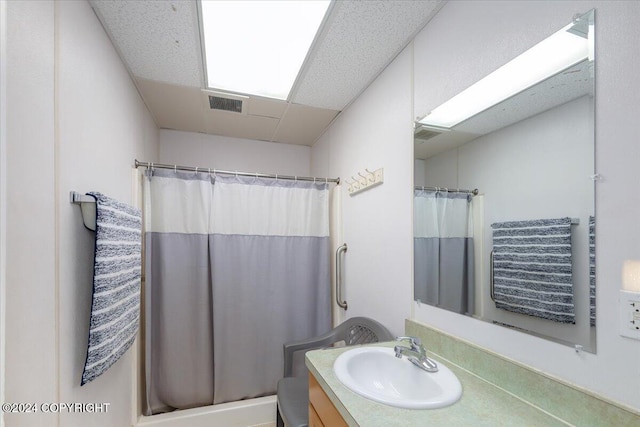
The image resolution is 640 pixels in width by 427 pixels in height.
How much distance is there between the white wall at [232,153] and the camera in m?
2.77

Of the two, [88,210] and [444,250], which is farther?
[444,250]

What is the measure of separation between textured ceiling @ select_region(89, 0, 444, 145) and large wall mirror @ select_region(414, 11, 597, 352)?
504 mm

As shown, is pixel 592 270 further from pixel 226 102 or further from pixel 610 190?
pixel 226 102

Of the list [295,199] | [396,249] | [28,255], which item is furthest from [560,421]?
[295,199]

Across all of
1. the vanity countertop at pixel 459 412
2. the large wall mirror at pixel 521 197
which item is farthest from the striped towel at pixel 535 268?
the vanity countertop at pixel 459 412

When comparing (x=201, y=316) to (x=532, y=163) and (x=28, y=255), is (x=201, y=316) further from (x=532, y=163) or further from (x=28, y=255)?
→ (x=532, y=163)

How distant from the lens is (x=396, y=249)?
1.58 meters

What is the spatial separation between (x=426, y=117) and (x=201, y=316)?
1995mm

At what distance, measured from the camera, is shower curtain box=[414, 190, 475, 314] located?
1.17 meters

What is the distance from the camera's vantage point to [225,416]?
6.58 feet

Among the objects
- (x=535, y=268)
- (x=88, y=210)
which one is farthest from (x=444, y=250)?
(x=88, y=210)

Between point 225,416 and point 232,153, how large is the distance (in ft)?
7.54

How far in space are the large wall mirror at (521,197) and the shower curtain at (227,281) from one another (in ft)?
3.88

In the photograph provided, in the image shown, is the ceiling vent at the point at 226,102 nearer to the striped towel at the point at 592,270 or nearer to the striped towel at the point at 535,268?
the striped towel at the point at 535,268
